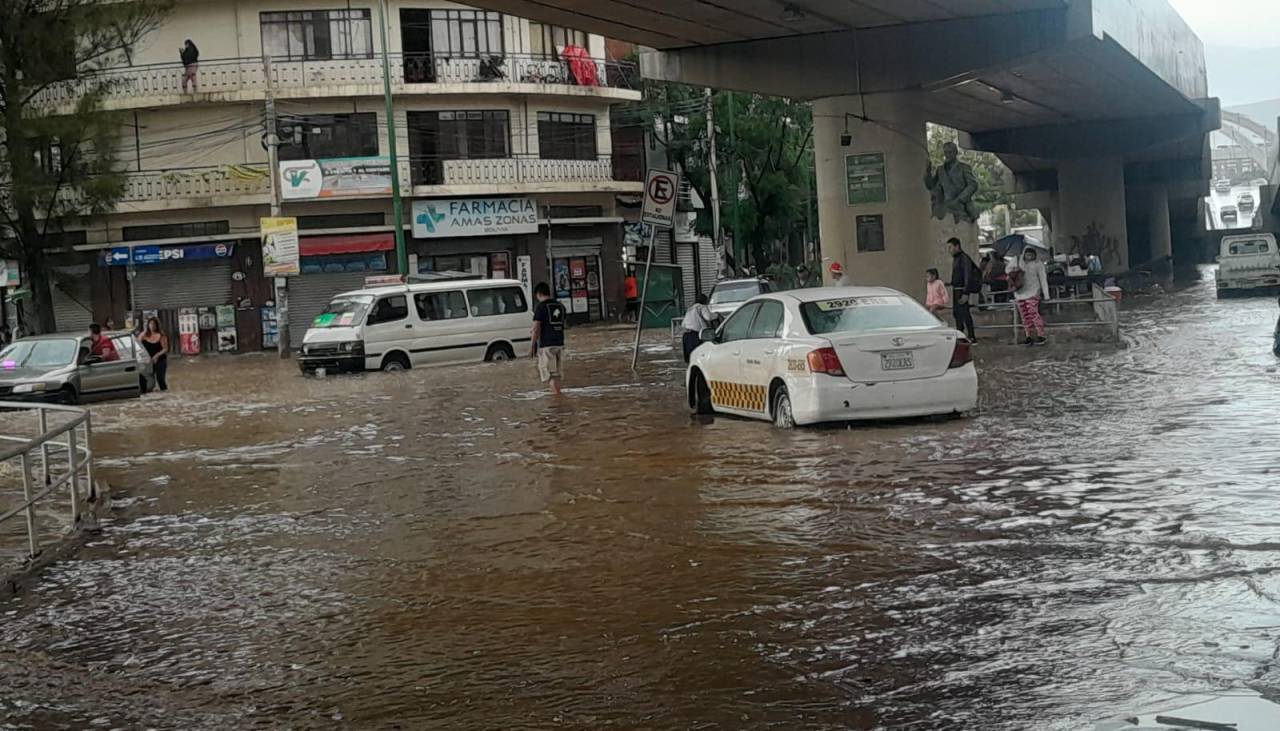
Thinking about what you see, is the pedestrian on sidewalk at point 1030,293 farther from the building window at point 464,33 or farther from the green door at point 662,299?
the building window at point 464,33

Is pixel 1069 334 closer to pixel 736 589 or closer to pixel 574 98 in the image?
pixel 736 589

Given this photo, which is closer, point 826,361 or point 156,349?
point 826,361

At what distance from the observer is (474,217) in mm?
48406

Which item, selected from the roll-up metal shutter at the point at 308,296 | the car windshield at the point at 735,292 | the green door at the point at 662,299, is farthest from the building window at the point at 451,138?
the car windshield at the point at 735,292

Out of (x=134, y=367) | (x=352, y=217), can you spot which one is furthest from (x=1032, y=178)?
(x=134, y=367)

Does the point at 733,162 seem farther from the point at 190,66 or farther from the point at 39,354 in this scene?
the point at 39,354

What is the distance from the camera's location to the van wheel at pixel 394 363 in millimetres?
30297

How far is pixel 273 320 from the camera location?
4741 cm

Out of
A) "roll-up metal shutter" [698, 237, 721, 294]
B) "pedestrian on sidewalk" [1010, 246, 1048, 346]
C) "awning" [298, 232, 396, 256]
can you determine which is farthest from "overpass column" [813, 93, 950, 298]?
"roll-up metal shutter" [698, 237, 721, 294]

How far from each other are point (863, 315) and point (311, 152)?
34.8 metres

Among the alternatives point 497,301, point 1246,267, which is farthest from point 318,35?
point 1246,267

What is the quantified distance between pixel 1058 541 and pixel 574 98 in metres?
42.8

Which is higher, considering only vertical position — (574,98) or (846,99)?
(574,98)

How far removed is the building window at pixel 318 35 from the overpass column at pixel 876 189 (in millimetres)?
21501
